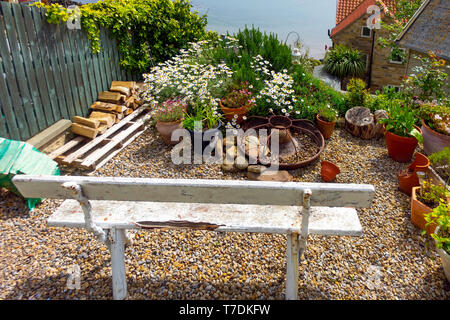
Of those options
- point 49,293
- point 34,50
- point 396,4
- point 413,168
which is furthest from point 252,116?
point 396,4

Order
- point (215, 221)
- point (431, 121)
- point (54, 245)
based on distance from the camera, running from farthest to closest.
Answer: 1. point (431, 121)
2. point (54, 245)
3. point (215, 221)

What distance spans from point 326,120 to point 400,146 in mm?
1247

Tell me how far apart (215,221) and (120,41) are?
505 centimetres

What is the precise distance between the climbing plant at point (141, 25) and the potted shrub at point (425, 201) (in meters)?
5.39

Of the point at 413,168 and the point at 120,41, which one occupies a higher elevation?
the point at 120,41

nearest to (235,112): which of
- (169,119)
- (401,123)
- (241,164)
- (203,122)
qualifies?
(203,122)

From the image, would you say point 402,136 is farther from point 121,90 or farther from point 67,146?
point 67,146

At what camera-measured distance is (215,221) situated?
2643mm

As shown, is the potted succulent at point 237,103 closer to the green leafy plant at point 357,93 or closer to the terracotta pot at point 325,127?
the terracotta pot at point 325,127

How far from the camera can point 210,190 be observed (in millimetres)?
2279

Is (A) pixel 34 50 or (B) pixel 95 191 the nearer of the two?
(B) pixel 95 191

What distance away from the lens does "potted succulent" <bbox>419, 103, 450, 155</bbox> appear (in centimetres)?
488

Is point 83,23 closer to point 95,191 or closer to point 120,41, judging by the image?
point 120,41
